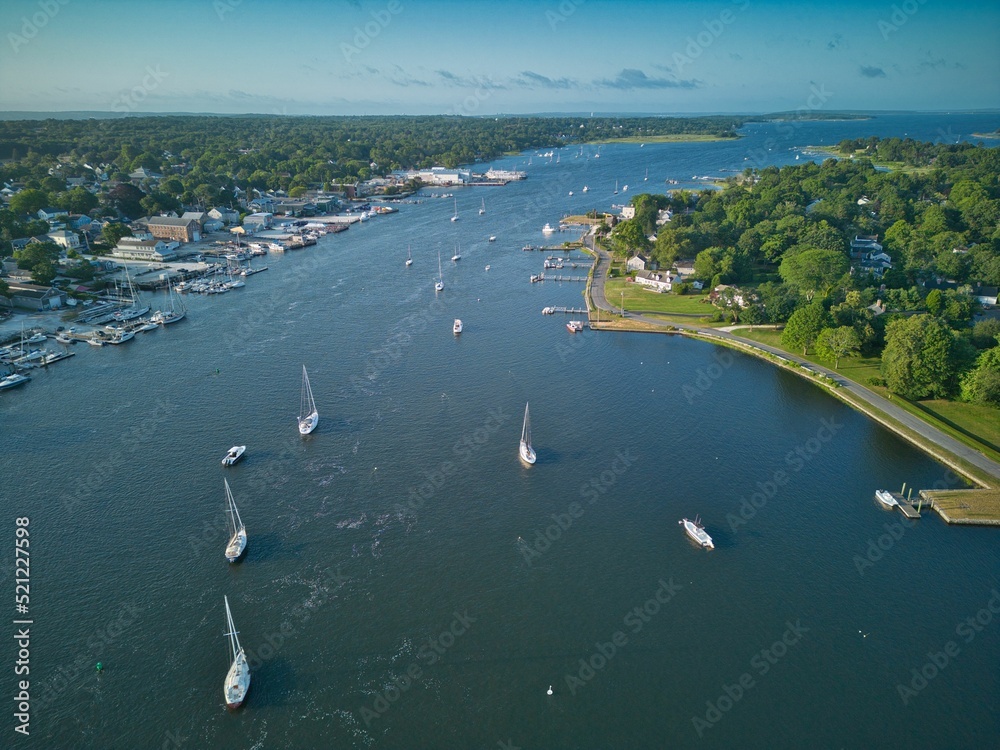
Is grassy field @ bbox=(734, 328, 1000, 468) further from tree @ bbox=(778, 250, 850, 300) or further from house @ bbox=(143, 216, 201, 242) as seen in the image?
house @ bbox=(143, 216, 201, 242)

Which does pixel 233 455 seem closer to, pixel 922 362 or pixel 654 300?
pixel 922 362

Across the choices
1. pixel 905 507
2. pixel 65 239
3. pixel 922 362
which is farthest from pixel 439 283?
pixel 905 507

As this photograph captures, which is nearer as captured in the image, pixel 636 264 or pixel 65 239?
pixel 636 264

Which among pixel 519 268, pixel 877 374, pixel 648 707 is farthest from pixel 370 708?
pixel 519 268

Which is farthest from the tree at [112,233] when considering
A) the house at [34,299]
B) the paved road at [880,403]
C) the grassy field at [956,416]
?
the grassy field at [956,416]

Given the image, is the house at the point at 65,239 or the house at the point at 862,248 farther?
the house at the point at 65,239

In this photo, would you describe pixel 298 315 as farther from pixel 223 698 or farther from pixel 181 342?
pixel 223 698

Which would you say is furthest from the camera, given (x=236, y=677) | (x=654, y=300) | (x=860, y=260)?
(x=860, y=260)

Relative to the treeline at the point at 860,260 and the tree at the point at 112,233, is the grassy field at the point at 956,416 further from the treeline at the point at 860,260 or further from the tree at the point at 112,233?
the tree at the point at 112,233
